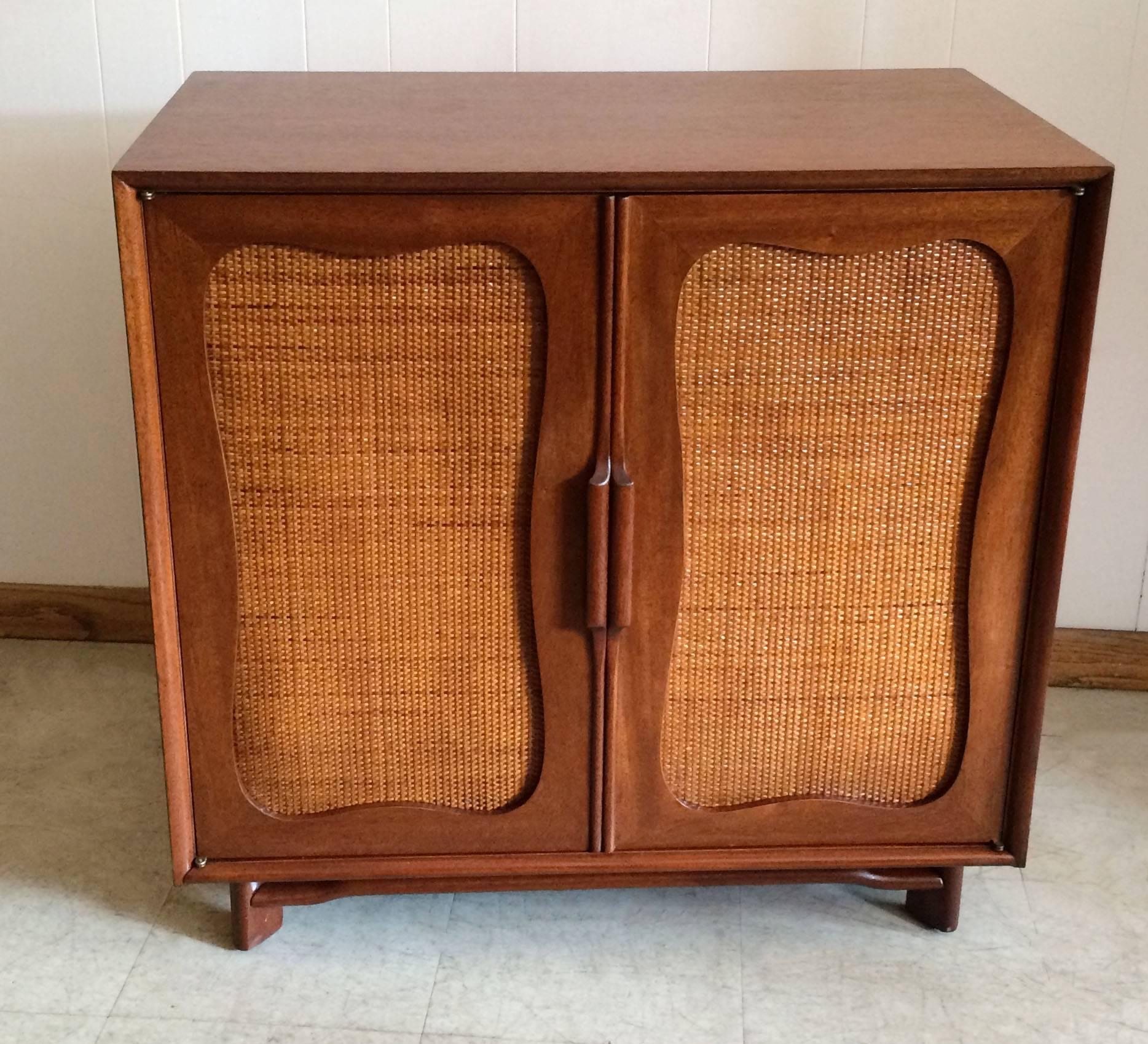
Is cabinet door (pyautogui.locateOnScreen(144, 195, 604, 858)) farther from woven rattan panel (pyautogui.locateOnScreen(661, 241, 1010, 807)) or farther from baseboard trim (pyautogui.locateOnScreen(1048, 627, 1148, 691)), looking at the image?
baseboard trim (pyautogui.locateOnScreen(1048, 627, 1148, 691))

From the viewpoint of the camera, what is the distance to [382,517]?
1.31 m

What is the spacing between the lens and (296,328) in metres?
1.25

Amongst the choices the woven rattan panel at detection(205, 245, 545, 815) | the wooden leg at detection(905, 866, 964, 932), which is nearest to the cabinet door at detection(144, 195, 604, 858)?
the woven rattan panel at detection(205, 245, 545, 815)

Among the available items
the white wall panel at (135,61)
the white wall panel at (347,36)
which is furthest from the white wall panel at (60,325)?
the white wall panel at (347,36)

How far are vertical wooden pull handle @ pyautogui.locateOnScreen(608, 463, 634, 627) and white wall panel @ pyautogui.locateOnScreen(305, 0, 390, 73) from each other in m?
0.76

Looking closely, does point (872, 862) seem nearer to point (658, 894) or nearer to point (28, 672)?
point (658, 894)

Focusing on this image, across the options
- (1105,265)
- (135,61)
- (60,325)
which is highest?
(135,61)

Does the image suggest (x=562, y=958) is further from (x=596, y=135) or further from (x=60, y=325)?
(x=60, y=325)

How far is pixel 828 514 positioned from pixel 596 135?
1.40ft

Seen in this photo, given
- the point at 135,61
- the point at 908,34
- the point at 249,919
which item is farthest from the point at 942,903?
the point at 135,61

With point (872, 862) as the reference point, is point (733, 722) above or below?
above

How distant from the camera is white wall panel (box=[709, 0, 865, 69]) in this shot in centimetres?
171

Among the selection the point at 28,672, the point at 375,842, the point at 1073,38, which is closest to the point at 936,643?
the point at 375,842

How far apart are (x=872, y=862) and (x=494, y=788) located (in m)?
0.40
